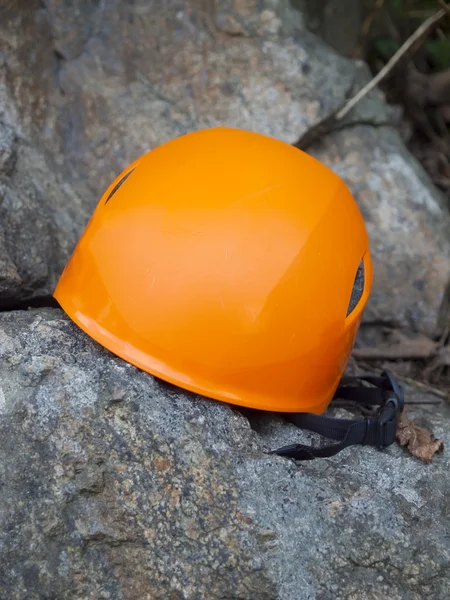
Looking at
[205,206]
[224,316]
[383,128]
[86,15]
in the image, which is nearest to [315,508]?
[224,316]

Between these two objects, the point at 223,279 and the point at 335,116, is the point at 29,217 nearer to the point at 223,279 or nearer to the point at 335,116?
the point at 223,279

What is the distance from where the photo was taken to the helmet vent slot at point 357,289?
1859 mm

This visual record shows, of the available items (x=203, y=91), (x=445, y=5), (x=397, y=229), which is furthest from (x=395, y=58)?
(x=203, y=91)

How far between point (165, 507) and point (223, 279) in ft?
1.92

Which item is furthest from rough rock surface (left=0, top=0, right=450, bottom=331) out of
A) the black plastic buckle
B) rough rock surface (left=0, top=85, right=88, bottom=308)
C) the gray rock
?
the black plastic buckle

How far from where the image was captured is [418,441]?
1.83m

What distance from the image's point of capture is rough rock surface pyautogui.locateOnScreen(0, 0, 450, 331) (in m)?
2.62

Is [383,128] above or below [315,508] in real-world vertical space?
above

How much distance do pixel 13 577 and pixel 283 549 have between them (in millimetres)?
626

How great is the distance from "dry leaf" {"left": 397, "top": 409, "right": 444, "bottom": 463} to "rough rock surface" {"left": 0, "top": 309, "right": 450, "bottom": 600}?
6.0 inches

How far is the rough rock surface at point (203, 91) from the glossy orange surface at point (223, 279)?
0.88 m

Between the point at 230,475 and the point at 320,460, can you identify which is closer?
the point at 230,475

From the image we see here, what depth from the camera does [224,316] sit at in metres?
1.61

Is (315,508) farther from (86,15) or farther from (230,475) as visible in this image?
(86,15)
